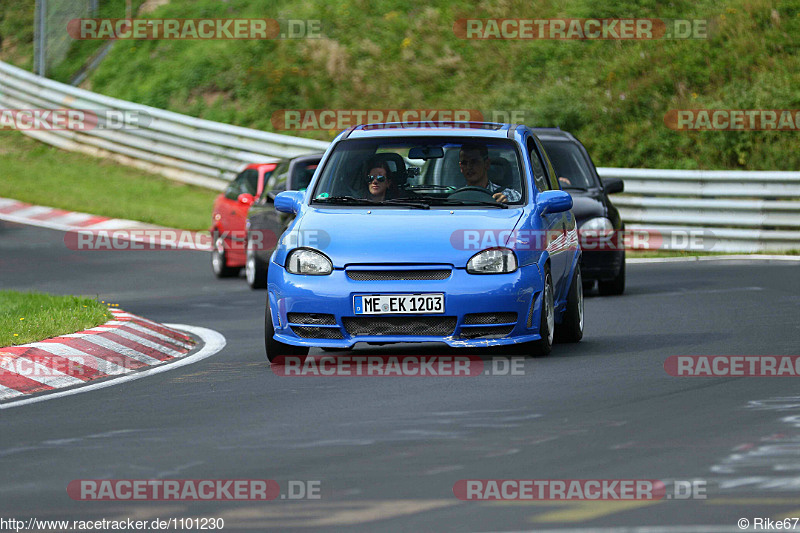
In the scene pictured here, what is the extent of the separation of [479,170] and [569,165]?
19.1 ft

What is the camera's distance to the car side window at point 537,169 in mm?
11680

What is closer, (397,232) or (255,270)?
(397,232)


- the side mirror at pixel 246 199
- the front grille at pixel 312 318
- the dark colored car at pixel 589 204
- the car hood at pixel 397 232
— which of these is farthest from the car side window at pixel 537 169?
the side mirror at pixel 246 199

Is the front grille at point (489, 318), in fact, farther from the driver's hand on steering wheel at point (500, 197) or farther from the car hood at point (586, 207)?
→ the car hood at point (586, 207)

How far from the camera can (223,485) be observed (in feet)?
21.6

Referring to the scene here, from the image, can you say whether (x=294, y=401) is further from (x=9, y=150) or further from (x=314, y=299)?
(x=9, y=150)

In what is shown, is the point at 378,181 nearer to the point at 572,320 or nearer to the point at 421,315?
the point at 421,315

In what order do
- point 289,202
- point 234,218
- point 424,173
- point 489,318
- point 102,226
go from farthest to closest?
point 102,226 → point 234,218 → point 424,173 → point 289,202 → point 489,318

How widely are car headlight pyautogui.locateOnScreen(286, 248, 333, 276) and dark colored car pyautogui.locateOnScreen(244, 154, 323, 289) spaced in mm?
7372

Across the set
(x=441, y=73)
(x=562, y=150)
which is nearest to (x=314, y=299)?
(x=562, y=150)

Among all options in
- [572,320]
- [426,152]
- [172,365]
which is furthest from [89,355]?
[572,320]

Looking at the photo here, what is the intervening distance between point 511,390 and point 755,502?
3.17 meters

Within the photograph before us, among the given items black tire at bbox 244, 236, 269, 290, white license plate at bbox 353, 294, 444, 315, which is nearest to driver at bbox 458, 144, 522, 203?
white license plate at bbox 353, 294, 444, 315

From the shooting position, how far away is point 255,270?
723 inches
